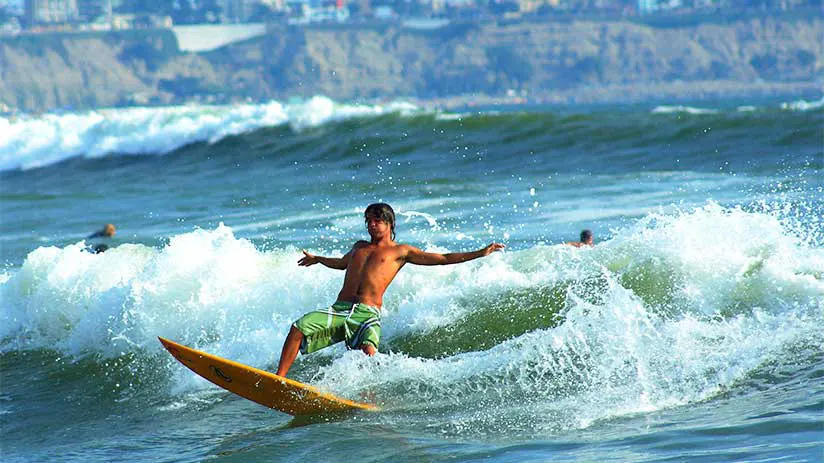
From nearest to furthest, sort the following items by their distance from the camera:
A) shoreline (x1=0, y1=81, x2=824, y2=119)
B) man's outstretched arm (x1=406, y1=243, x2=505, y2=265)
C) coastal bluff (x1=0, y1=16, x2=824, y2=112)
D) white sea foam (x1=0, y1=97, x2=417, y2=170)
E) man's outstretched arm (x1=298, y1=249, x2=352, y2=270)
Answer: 1. man's outstretched arm (x1=406, y1=243, x2=505, y2=265)
2. man's outstretched arm (x1=298, y1=249, x2=352, y2=270)
3. white sea foam (x1=0, y1=97, x2=417, y2=170)
4. shoreline (x1=0, y1=81, x2=824, y2=119)
5. coastal bluff (x1=0, y1=16, x2=824, y2=112)

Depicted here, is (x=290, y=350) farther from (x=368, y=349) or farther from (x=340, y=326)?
(x=368, y=349)

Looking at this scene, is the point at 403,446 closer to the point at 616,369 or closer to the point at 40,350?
the point at 616,369

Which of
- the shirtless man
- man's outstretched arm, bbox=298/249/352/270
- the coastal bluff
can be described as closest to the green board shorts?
the shirtless man

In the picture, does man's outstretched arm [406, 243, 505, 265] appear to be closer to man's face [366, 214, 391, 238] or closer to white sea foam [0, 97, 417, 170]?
man's face [366, 214, 391, 238]

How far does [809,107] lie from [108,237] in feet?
54.9

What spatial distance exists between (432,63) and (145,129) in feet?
240

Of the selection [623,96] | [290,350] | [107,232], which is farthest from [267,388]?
[623,96]

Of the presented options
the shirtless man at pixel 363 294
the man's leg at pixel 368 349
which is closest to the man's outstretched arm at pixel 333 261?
the shirtless man at pixel 363 294

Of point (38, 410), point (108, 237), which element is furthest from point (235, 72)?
point (38, 410)

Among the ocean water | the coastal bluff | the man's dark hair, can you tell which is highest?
the coastal bluff

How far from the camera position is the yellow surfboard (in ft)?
24.9

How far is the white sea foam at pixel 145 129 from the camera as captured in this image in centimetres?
3119

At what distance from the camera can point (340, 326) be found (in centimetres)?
773

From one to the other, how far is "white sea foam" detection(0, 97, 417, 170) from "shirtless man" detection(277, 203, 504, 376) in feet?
71.3
